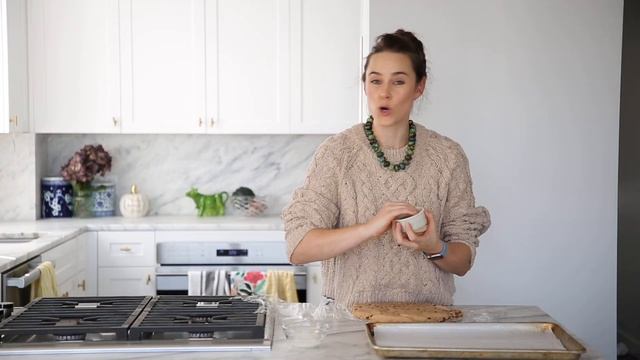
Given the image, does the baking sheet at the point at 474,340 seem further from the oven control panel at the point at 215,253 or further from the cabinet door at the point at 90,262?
the cabinet door at the point at 90,262

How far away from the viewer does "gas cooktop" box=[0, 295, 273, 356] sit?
1.69 metres

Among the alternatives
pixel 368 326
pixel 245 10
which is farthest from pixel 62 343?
pixel 245 10

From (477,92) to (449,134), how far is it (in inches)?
8.5

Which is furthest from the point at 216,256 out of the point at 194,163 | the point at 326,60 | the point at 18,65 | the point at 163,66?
the point at 18,65

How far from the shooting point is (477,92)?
136 inches

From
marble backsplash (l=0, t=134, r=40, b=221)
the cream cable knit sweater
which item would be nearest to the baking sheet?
the cream cable knit sweater

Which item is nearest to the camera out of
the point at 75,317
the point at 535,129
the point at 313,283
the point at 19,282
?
the point at 75,317

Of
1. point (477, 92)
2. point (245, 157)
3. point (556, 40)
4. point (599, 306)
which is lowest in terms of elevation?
point (599, 306)

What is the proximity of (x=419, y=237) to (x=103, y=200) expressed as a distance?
2.99 metres

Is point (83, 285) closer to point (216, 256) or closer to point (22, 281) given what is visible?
point (216, 256)

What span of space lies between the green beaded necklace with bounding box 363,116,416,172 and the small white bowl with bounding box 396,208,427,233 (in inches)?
10.8

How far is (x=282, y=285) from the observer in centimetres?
402

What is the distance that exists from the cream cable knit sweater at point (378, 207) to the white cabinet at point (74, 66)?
95.5 inches

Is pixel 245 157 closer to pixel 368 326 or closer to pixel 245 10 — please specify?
pixel 245 10
